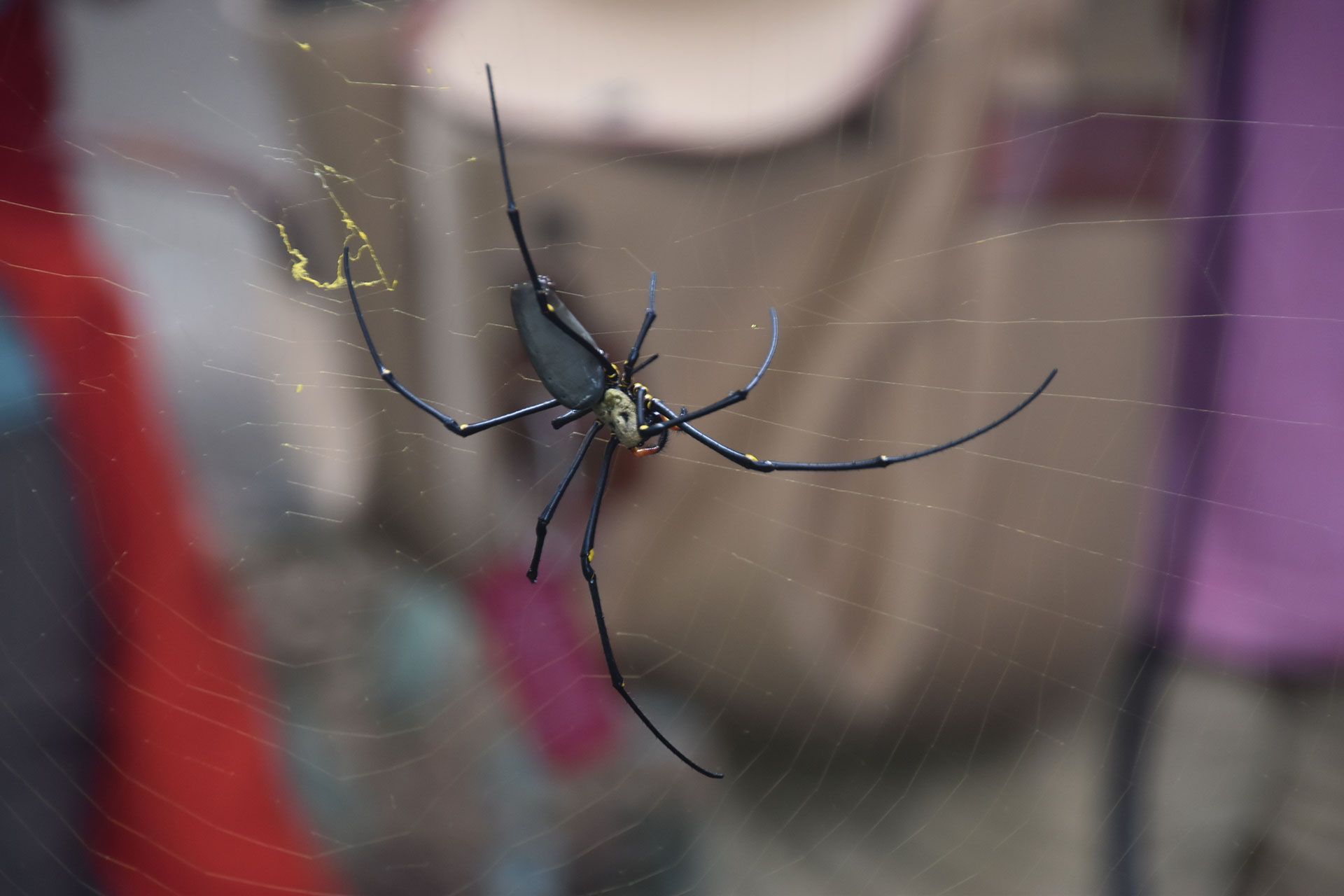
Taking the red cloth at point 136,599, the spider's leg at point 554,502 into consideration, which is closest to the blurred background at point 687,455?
the red cloth at point 136,599

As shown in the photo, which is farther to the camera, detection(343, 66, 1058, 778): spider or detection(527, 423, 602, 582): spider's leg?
detection(527, 423, 602, 582): spider's leg

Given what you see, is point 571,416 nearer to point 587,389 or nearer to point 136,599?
point 587,389

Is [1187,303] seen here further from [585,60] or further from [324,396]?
[324,396]

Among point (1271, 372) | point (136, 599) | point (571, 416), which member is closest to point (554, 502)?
point (571, 416)

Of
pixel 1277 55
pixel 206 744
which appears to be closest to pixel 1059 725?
pixel 1277 55

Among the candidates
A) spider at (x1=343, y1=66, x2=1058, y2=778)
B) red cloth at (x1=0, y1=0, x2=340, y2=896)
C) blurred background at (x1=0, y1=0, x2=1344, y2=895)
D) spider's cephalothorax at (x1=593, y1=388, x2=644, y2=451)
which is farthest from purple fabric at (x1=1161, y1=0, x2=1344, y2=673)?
red cloth at (x1=0, y1=0, x2=340, y2=896)

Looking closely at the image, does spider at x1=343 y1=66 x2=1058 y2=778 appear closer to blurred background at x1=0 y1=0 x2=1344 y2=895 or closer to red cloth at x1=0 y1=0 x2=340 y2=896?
blurred background at x1=0 y1=0 x2=1344 y2=895

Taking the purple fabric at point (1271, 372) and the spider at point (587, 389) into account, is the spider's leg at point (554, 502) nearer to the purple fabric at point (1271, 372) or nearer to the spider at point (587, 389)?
the spider at point (587, 389)
